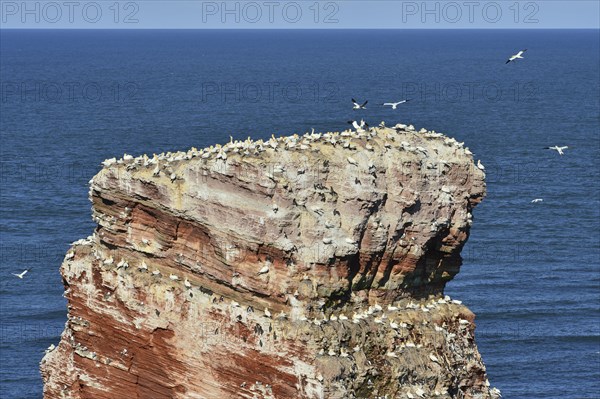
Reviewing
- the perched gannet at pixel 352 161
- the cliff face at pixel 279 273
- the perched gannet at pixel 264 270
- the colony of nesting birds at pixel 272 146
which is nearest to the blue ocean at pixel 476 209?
the cliff face at pixel 279 273

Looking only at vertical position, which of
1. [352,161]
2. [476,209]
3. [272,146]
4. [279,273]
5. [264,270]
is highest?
[272,146]

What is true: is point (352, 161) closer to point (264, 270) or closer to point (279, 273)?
point (279, 273)

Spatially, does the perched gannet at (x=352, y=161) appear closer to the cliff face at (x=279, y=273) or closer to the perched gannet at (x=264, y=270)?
the cliff face at (x=279, y=273)

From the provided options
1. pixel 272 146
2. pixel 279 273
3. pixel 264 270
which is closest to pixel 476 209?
pixel 272 146

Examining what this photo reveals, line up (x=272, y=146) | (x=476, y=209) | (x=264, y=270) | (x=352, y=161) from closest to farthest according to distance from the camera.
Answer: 1. (x=264, y=270)
2. (x=352, y=161)
3. (x=272, y=146)
4. (x=476, y=209)

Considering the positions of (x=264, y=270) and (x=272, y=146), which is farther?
(x=272, y=146)

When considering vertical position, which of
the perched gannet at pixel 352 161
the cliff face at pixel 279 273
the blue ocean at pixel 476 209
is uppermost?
the perched gannet at pixel 352 161

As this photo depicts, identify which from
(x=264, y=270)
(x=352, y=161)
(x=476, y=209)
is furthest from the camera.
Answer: (x=476, y=209)

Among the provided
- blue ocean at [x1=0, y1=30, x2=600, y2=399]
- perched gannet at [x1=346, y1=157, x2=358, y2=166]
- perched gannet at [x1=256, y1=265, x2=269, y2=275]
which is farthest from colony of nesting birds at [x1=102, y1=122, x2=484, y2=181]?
blue ocean at [x1=0, y1=30, x2=600, y2=399]

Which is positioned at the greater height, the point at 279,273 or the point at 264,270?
the point at 264,270
